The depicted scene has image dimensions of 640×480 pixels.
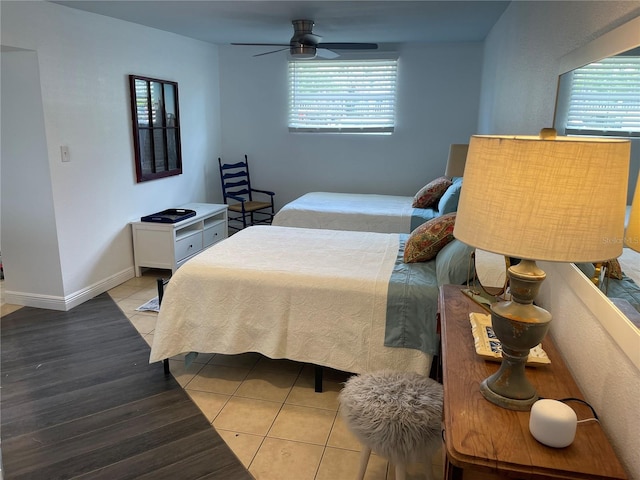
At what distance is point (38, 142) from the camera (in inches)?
129

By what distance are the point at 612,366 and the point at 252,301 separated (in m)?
1.71

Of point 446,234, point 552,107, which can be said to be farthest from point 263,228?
point 552,107

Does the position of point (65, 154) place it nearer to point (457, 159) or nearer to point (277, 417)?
point (277, 417)

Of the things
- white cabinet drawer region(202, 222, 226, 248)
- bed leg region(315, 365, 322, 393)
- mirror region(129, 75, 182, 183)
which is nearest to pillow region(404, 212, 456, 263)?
bed leg region(315, 365, 322, 393)

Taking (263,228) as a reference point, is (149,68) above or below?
above

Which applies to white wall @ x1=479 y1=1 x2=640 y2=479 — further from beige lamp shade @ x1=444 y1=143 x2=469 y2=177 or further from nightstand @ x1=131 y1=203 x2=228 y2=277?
nightstand @ x1=131 y1=203 x2=228 y2=277

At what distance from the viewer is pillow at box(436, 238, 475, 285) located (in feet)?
7.16

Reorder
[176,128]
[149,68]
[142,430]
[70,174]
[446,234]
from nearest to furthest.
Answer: [142,430] < [446,234] < [70,174] < [149,68] < [176,128]

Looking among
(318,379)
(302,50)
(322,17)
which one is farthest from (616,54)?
(302,50)

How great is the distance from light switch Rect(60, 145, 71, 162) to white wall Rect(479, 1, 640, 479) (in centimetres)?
316

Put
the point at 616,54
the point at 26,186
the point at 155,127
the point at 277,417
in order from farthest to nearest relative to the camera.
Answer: the point at 155,127
the point at 26,186
the point at 277,417
the point at 616,54

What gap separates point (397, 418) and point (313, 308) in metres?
0.90

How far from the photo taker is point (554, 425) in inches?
38.6

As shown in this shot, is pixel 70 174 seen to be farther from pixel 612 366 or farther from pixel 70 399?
pixel 612 366
